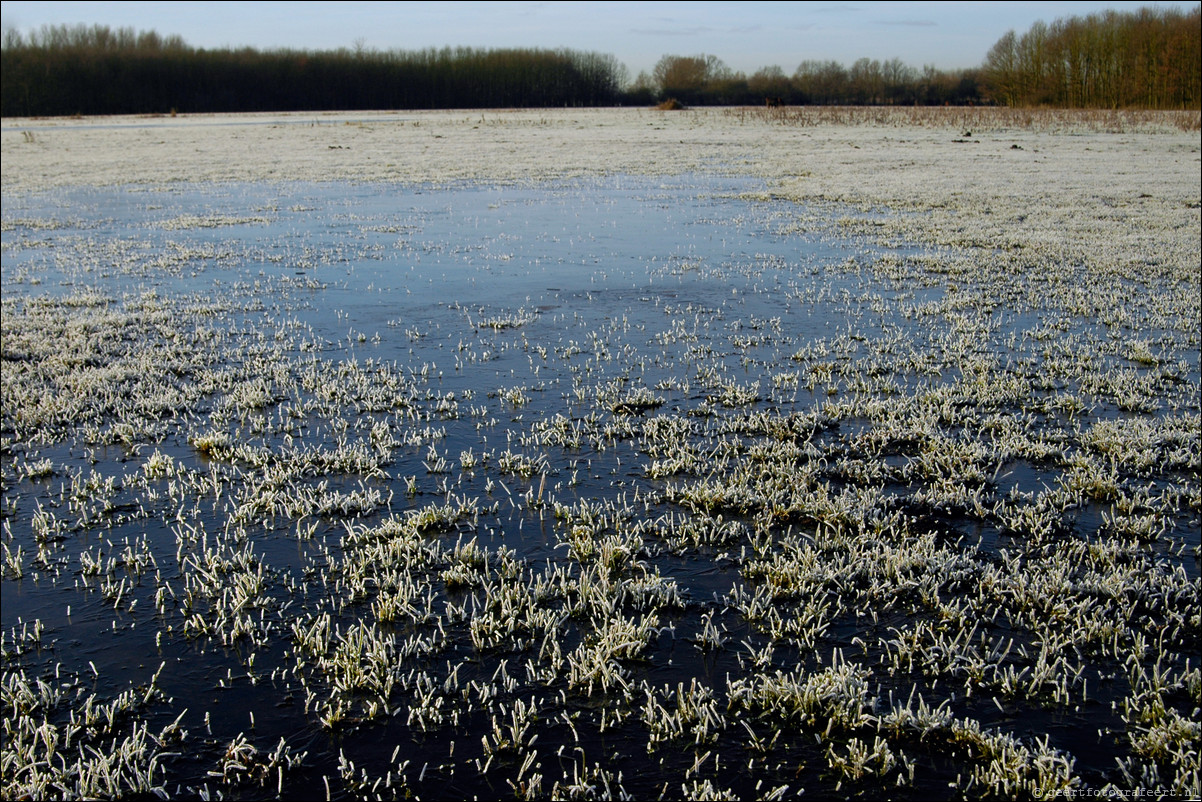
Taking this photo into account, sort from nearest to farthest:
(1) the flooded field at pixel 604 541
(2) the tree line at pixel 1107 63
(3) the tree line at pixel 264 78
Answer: (1) the flooded field at pixel 604 541 → (2) the tree line at pixel 1107 63 → (3) the tree line at pixel 264 78

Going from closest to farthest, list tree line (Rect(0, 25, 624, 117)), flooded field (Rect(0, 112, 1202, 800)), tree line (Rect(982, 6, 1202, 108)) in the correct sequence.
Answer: flooded field (Rect(0, 112, 1202, 800))
tree line (Rect(982, 6, 1202, 108))
tree line (Rect(0, 25, 624, 117))

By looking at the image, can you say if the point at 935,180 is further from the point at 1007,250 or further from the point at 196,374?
the point at 196,374

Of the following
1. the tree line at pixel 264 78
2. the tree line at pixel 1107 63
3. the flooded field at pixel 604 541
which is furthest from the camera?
the tree line at pixel 264 78

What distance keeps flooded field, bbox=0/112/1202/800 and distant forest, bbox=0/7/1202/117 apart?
275 ft

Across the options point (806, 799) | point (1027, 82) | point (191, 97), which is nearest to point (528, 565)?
point (806, 799)

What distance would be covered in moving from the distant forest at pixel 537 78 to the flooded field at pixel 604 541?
83.9 metres

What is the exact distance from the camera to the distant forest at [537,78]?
82375 millimetres

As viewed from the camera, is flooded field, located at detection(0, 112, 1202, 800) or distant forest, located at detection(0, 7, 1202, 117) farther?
distant forest, located at detection(0, 7, 1202, 117)

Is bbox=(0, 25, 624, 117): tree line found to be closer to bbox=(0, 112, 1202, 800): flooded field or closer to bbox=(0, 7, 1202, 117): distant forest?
bbox=(0, 7, 1202, 117): distant forest

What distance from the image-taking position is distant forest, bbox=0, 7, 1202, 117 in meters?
82.4

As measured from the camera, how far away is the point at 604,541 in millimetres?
6793

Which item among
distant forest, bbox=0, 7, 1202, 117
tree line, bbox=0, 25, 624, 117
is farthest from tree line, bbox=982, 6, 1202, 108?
tree line, bbox=0, 25, 624, 117

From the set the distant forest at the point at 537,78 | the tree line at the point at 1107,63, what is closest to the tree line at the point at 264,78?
the distant forest at the point at 537,78

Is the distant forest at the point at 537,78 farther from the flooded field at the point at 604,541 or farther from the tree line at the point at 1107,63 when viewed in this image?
the flooded field at the point at 604,541
